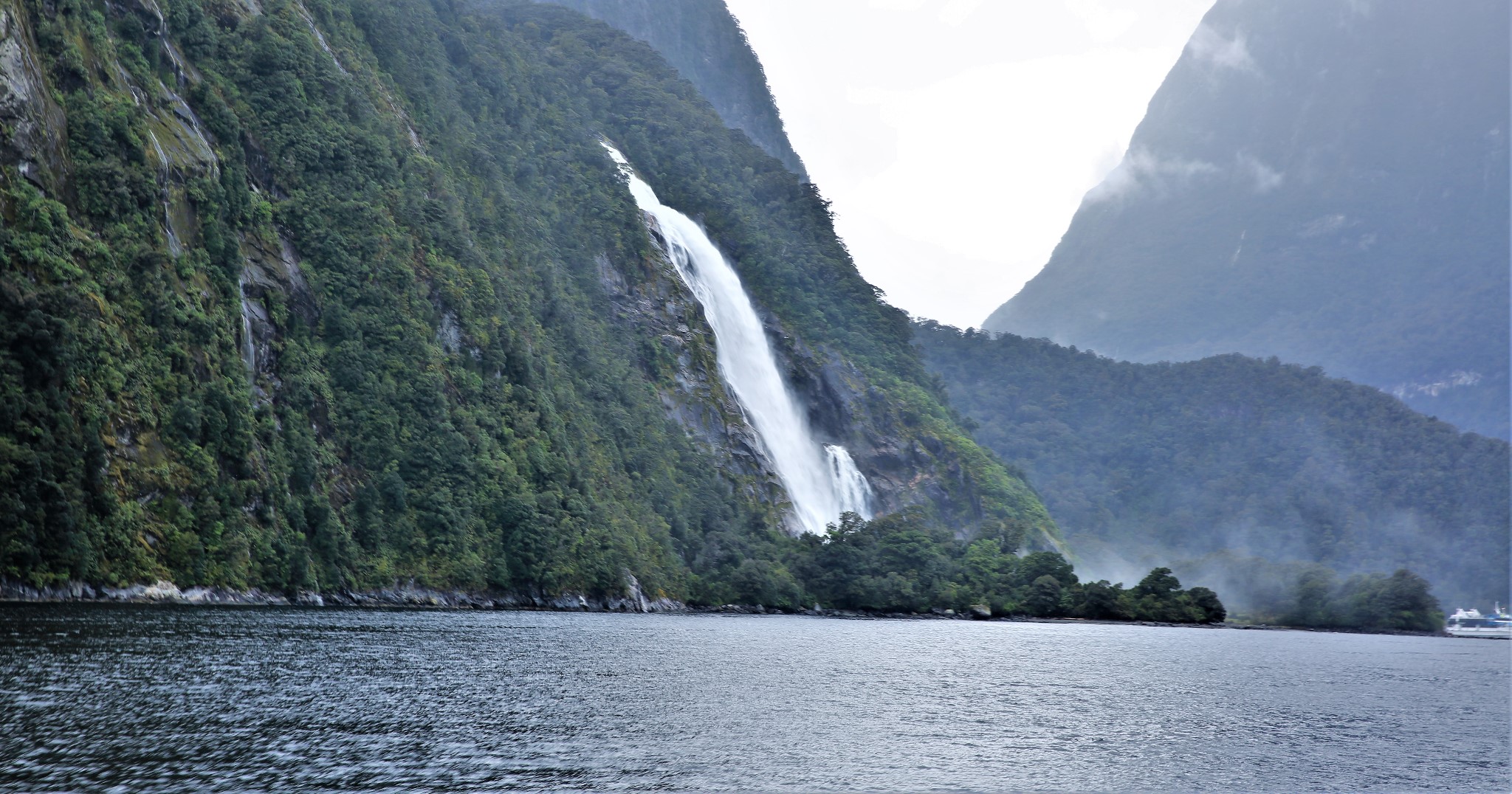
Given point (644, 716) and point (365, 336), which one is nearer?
point (644, 716)

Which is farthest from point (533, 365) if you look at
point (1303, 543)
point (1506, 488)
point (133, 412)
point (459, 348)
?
point (1506, 488)

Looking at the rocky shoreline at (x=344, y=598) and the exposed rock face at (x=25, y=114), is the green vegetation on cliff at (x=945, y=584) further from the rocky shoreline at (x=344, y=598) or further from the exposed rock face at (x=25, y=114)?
the exposed rock face at (x=25, y=114)

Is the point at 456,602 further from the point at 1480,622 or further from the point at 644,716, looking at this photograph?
the point at 1480,622

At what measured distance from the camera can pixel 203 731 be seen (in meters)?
23.4

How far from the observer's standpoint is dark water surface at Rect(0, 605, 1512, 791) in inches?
861

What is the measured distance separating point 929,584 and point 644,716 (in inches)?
3281

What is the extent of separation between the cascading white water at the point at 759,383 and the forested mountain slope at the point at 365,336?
4.13 m

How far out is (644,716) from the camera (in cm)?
3000

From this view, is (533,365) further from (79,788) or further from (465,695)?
(79,788)

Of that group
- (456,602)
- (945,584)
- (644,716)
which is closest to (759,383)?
(945,584)

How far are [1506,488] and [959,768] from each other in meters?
200

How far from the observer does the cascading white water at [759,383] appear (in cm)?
13150

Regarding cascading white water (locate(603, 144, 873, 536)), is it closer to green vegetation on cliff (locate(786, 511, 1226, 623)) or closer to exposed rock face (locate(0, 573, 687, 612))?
green vegetation on cliff (locate(786, 511, 1226, 623))

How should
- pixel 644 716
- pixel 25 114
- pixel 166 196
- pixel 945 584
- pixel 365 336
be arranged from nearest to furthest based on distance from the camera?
1. pixel 644 716
2. pixel 25 114
3. pixel 166 196
4. pixel 365 336
5. pixel 945 584
